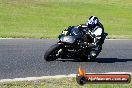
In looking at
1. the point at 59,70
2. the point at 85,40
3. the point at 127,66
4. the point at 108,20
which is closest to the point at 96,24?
the point at 85,40

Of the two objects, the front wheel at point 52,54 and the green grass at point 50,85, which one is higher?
the green grass at point 50,85

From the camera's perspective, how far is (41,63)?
14.0 metres

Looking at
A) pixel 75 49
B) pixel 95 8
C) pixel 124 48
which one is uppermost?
pixel 75 49

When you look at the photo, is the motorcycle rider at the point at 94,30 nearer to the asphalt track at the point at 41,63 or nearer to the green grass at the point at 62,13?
the asphalt track at the point at 41,63

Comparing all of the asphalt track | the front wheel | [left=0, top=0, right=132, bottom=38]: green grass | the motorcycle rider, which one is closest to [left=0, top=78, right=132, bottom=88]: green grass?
the asphalt track

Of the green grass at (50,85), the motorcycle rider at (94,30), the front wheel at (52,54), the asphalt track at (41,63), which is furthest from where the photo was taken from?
the motorcycle rider at (94,30)

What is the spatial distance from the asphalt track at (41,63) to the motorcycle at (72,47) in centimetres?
22

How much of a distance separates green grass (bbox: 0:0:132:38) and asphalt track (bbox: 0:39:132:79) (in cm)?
1665

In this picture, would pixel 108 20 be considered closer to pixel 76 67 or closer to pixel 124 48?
pixel 124 48

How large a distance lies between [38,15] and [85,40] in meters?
28.8

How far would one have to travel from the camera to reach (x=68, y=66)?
13.7 meters

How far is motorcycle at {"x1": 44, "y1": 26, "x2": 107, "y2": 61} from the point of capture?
47.1ft

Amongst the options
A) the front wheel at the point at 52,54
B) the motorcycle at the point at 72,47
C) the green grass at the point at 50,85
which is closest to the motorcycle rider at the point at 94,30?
the motorcycle at the point at 72,47

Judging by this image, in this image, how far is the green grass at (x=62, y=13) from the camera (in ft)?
123
